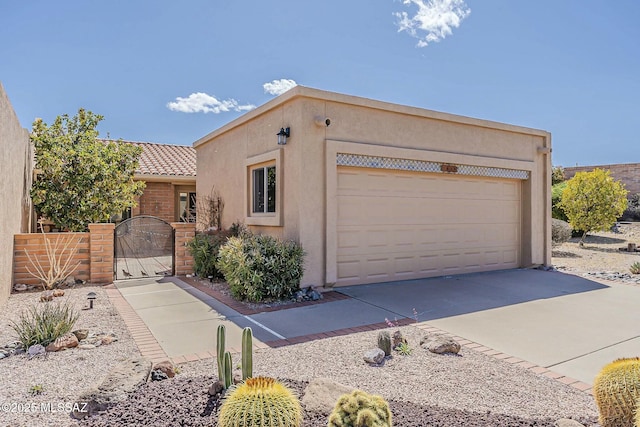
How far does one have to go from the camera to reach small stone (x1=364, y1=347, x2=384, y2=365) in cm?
457

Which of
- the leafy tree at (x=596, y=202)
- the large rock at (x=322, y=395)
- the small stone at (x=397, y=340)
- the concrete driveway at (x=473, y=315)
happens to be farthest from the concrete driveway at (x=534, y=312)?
the leafy tree at (x=596, y=202)

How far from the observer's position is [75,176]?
11781 millimetres

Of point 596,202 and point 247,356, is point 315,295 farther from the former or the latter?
point 596,202

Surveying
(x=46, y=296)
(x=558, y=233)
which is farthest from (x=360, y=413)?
(x=558, y=233)

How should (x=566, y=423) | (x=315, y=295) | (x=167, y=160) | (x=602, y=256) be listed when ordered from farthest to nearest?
(x=167, y=160)
(x=602, y=256)
(x=315, y=295)
(x=566, y=423)

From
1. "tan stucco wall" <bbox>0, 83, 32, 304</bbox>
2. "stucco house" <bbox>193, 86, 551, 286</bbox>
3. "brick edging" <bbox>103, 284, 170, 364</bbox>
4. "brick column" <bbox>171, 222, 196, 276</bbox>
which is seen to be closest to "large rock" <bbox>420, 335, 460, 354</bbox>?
"brick edging" <bbox>103, 284, 170, 364</bbox>

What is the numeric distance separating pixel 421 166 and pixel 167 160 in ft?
41.3

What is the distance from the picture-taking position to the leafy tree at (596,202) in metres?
17.5

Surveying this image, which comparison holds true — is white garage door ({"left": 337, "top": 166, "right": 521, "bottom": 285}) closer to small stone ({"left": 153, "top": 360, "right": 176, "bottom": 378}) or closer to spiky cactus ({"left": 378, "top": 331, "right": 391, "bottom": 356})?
spiky cactus ({"left": 378, "top": 331, "right": 391, "bottom": 356})

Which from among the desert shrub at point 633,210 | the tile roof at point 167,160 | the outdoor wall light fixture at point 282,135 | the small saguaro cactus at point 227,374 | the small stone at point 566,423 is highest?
the tile roof at point 167,160

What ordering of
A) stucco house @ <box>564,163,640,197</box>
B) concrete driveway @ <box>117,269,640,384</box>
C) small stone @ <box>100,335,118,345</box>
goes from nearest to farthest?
1. concrete driveway @ <box>117,269,640,384</box>
2. small stone @ <box>100,335,118,345</box>
3. stucco house @ <box>564,163,640,197</box>

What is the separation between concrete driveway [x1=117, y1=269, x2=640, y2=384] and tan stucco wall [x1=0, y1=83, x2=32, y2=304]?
2.31 meters

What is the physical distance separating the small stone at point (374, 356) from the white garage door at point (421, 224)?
4.08m

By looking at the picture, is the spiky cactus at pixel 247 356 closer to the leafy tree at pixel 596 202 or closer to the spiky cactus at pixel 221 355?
the spiky cactus at pixel 221 355
